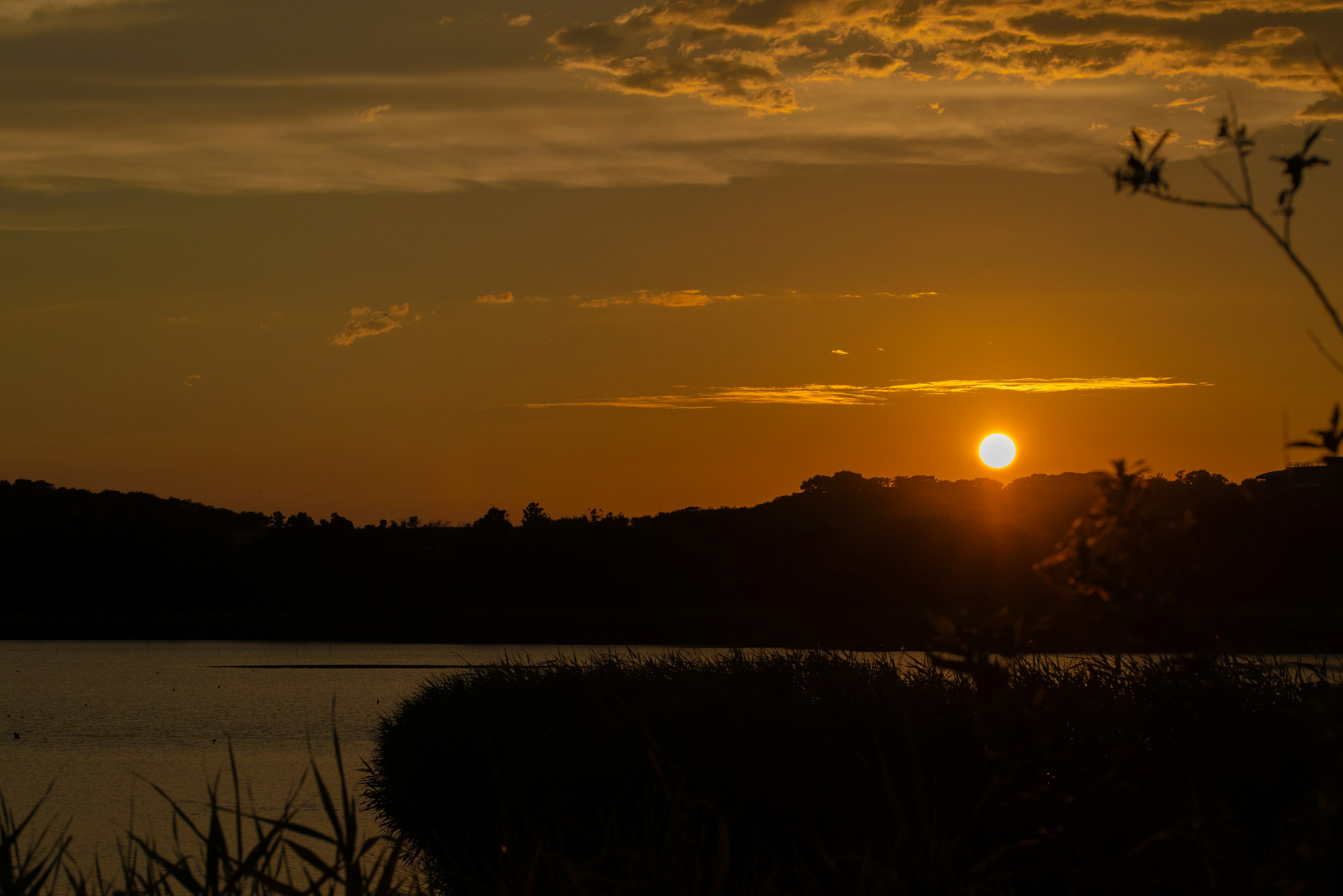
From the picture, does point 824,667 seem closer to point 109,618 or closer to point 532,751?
point 532,751

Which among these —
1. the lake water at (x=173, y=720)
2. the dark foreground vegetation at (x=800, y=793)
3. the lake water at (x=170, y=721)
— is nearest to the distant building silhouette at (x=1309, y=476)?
the dark foreground vegetation at (x=800, y=793)

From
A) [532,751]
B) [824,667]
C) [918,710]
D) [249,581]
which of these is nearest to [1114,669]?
[918,710]

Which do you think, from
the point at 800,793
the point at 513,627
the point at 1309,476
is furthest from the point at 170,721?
the point at 1309,476

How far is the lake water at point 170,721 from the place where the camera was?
129ft

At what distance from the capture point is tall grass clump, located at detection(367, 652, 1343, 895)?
4.11m

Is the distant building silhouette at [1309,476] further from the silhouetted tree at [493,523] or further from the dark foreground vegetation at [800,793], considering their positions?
the silhouetted tree at [493,523]

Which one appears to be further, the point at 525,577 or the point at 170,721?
the point at 525,577

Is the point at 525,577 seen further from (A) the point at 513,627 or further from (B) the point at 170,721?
(B) the point at 170,721

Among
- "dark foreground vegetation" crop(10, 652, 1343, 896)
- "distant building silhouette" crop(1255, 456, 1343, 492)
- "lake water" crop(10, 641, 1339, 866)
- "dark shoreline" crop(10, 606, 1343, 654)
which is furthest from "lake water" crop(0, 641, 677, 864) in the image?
"distant building silhouette" crop(1255, 456, 1343, 492)

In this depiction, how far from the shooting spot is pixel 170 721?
59.0 m

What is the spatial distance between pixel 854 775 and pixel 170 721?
44.3 metres

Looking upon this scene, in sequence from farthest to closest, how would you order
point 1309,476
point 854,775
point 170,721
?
point 170,721 < point 854,775 < point 1309,476

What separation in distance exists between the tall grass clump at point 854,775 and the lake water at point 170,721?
492cm

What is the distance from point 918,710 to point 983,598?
7061 centimetres
